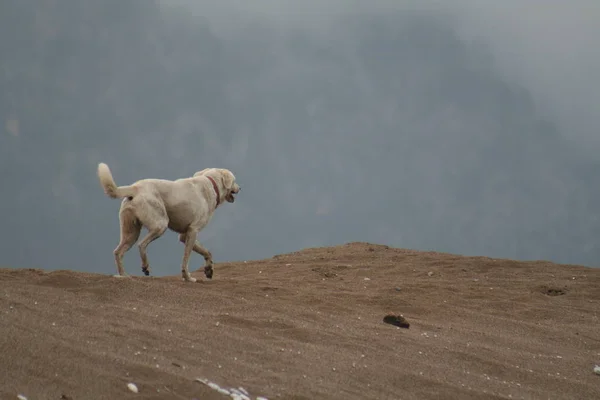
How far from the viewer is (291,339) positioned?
27.3ft

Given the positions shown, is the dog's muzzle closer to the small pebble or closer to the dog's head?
the dog's head

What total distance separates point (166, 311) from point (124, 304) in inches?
19.7

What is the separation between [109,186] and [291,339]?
3.78m

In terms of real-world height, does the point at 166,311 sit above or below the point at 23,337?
above

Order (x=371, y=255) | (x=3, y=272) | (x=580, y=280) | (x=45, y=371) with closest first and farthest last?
(x=45, y=371) < (x=3, y=272) < (x=580, y=280) < (x=371, y=255)

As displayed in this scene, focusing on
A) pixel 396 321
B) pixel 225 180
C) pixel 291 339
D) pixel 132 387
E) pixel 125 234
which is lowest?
pixel 132 387

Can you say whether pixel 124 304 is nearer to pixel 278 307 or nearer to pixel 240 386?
pixel 278 307

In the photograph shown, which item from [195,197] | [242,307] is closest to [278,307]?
[242,307]

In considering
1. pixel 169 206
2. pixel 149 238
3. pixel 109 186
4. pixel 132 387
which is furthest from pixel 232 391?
pixel 169 206

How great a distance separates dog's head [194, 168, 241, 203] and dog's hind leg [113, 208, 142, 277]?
1.88m

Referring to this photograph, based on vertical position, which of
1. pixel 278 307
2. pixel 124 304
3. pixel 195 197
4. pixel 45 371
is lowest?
pixel 45 371

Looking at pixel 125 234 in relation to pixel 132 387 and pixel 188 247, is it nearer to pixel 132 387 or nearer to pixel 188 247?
pixel 188 247

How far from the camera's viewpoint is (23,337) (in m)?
6.00

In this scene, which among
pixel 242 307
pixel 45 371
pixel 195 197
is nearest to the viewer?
pixel 45 371
